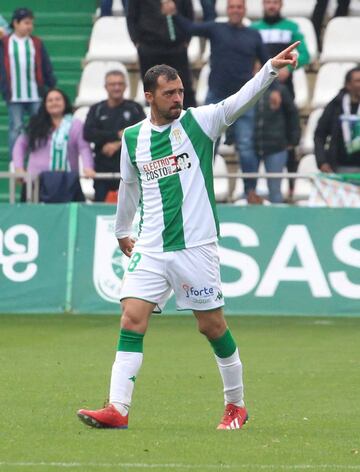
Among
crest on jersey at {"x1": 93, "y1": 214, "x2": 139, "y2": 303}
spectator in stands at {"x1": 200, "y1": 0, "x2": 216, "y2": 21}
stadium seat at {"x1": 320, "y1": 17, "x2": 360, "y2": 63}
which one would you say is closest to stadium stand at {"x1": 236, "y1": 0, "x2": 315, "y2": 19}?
stadium seat at {"x1": 320, "y1": 17, "x2": 360, "y2": 63}

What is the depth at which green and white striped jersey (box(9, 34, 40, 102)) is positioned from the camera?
2070 cm

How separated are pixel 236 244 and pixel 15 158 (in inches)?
131

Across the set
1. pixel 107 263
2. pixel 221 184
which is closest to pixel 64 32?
pixel 221 184

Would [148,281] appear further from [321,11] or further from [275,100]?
[321,11]

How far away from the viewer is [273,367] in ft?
41.3

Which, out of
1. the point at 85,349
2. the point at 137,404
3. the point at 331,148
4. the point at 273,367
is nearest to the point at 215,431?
the point at 137,404

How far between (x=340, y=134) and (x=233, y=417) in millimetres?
9354

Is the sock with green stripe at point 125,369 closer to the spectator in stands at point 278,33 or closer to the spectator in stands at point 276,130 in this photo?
the spectator in stands at point 276,130

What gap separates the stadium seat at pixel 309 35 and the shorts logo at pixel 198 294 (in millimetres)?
13316

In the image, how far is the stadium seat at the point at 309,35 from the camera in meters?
22.0

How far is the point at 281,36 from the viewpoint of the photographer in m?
19.7

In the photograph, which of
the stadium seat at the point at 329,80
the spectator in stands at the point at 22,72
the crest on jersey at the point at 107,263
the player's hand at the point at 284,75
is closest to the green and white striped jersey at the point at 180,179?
the crest on jersey at the point at 107,263

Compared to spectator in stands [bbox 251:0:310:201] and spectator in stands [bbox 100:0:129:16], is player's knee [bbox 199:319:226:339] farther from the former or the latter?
spectator in stands [bbox 100:0:129:16]

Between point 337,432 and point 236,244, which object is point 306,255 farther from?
point 337,432
